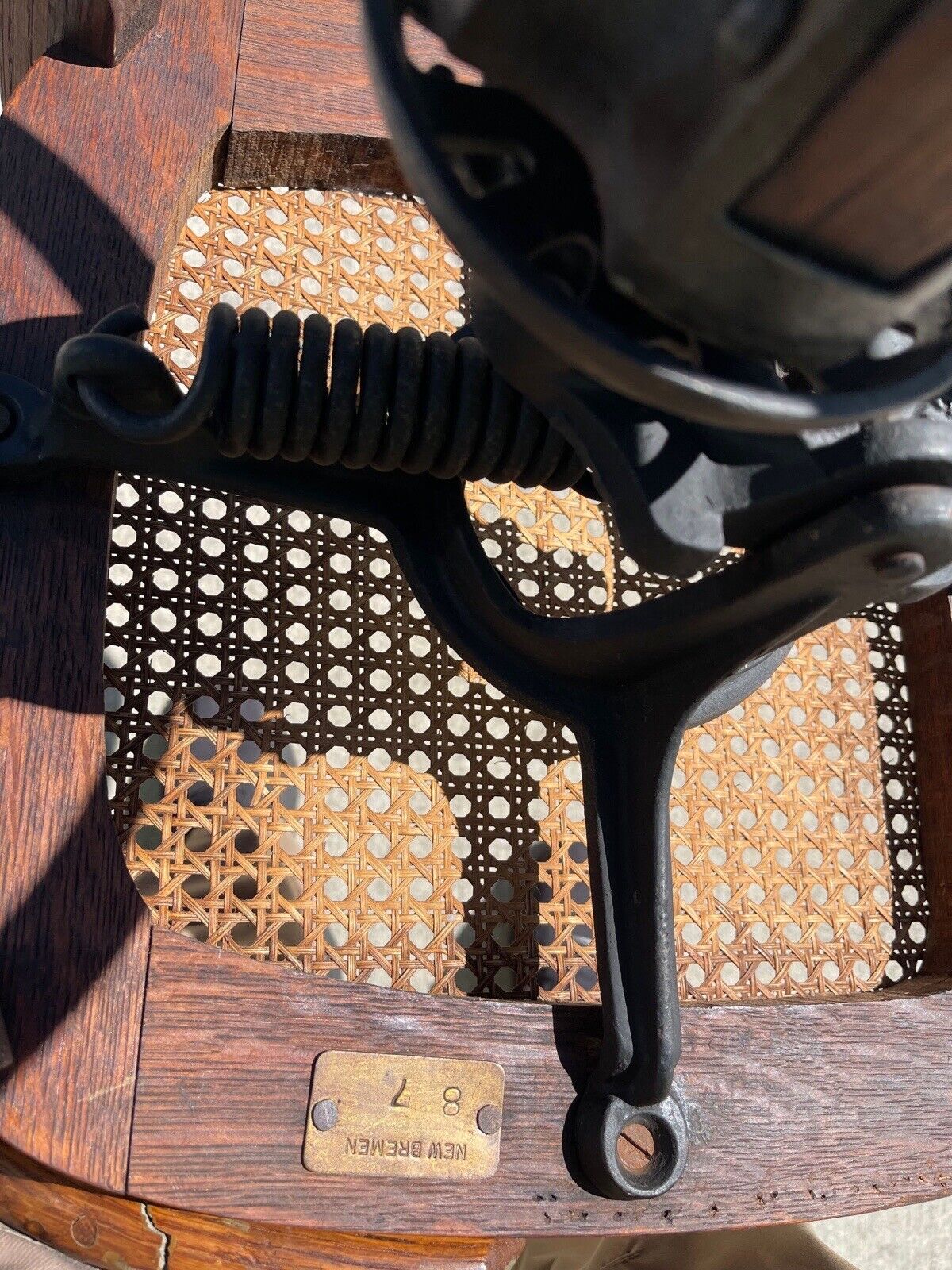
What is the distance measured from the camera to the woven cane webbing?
0.59 m

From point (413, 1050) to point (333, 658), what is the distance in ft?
0.75

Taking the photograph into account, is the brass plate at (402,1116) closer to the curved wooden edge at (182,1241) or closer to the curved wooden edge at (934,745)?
the curved wooden edge at (182,1241)

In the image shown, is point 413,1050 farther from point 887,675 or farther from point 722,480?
point 887,675

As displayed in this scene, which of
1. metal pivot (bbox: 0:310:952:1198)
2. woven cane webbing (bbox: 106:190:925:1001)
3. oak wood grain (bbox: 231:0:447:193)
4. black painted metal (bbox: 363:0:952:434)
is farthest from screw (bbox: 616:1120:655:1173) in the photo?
oak wood grain (bbox: 231:0:447:193)

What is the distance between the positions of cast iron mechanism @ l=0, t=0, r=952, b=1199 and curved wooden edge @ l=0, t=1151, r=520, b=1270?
0.32 ft

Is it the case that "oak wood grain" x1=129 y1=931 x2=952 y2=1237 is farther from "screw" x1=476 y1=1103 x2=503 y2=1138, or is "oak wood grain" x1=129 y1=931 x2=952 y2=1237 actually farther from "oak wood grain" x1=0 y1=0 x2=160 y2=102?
"oak wood grain" x1=0 y1=0 x2=160 y2=102

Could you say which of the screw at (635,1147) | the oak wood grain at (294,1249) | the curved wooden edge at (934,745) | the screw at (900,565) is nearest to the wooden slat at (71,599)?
the oak wood grain at (294,1249)

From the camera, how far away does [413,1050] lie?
1.64ft

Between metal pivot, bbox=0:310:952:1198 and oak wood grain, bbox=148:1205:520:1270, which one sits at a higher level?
metal pivot, bbox=0:310:952:1198

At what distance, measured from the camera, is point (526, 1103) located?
1.66 ft

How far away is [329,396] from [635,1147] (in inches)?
14.5

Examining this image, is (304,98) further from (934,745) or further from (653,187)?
(934,745)


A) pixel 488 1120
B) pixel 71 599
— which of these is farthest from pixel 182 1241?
pixel 71 599

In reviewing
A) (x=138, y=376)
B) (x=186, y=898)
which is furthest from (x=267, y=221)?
(x=186, y=898)
